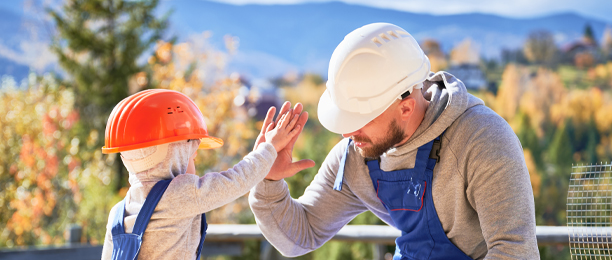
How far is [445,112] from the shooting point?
66.9 inches

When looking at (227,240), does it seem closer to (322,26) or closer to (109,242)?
(109,242)

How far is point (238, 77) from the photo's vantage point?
618 centimetres

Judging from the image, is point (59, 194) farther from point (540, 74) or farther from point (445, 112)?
point (540, 74)

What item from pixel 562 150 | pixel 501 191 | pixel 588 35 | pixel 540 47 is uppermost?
pixel 501 191

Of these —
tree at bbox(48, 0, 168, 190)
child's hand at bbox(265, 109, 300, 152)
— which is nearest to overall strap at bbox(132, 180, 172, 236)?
child's hand at bbox(265, 109, 300, 152)

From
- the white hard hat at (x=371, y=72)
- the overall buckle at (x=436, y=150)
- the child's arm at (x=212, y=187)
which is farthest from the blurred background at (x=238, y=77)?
the overall buckle at (x=436, y=150)

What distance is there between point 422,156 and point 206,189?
28.7 inches

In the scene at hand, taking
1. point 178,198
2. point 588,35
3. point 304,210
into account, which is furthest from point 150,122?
point 588,35

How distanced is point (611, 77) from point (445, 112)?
16.2 m

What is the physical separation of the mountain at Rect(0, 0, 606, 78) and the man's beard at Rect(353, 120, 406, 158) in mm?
14328

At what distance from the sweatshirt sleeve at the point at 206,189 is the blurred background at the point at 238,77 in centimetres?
332

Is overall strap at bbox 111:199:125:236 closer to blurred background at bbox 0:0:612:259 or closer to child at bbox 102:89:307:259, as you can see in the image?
child at bbox 102:89:307:259

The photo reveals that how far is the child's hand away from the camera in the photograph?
175 cm

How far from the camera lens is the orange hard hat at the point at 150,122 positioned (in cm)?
146
